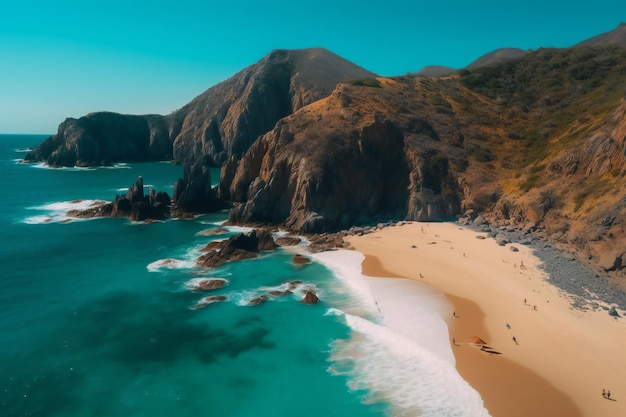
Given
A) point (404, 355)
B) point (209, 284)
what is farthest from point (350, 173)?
point (404, 355)

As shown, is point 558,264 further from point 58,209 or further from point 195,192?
point 58,209

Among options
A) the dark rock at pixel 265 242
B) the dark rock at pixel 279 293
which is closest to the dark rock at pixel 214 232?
the dark rock at pixel 265 242

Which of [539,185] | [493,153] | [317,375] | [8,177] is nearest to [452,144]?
[493,153]

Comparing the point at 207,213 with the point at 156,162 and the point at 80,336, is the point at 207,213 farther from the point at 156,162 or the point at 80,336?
the point at 156,162

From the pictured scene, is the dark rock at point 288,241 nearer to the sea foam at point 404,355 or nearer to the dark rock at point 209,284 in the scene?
the dark rock at point 209,284

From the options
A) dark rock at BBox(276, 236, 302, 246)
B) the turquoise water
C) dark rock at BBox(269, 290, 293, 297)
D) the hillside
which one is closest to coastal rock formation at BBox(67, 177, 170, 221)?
the turquoise water

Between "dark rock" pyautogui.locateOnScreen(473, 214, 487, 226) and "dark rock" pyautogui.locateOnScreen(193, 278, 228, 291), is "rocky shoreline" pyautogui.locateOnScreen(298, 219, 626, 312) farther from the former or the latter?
"dark rock" pyautogui.locateOnScreen(193, 278, 228, 291)
